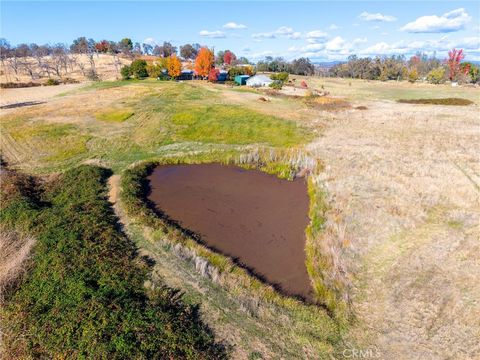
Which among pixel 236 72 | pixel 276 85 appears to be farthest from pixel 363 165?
pixel 236 72

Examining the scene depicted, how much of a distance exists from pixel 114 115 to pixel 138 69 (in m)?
46.5

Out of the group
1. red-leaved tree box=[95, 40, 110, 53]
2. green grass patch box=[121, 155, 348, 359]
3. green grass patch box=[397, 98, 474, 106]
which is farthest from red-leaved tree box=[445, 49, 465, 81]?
red-leaved tree box=[95, 40, 110, 53]

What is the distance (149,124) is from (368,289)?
32.7m

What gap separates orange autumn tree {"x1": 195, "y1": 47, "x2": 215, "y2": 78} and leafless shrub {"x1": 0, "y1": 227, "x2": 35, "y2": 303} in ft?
242

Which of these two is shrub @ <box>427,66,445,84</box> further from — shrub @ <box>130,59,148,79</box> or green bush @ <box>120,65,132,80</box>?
green bush @ <box>120,65,132,80</box>

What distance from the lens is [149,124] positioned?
126 feet

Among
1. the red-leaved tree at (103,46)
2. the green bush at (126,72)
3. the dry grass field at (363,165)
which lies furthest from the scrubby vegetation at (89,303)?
the red-leaved tree at (103,46)

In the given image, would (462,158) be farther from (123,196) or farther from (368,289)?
(123,196)

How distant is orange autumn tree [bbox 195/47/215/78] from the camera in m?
81.2

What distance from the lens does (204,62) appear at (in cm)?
8181

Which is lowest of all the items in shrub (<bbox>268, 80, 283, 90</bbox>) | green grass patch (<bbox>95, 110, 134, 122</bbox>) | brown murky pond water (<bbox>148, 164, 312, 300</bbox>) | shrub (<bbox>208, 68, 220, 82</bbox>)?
brown murky pond water (<bbox>148, 164, 312, 300</bbox>)

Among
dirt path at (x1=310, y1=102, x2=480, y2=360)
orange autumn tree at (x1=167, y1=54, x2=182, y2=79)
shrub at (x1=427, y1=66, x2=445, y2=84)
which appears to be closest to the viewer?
dirt path at (x1=310, y1=102, x2=480, y2=360)

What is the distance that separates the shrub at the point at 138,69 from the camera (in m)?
82.0

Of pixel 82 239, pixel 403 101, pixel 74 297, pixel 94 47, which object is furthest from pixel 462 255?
pixel 94 47
